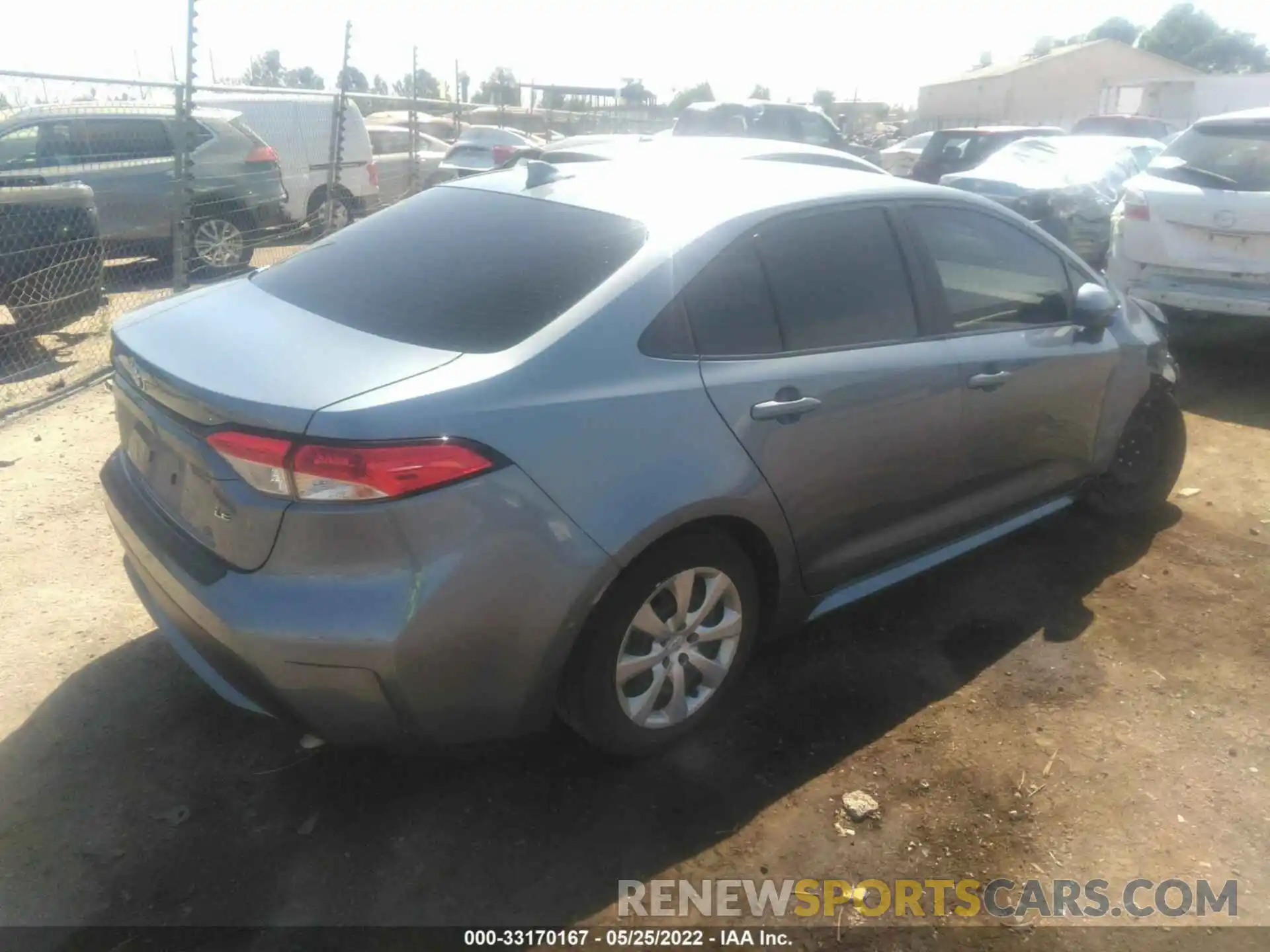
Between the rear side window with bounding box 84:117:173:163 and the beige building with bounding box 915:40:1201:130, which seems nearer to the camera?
the rear side window with bounding box 84:117:173:163

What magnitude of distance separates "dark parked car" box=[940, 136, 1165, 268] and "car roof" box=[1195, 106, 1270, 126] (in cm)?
139

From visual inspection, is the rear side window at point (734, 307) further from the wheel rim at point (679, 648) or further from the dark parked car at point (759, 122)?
the dark parked car at point (759, 122)

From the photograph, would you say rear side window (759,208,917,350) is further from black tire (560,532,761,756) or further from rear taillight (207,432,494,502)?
rear taillight (207,432,494,502)

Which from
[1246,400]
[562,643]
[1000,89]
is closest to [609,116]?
[1246,400]

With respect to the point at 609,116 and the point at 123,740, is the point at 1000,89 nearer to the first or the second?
the point at 609,116

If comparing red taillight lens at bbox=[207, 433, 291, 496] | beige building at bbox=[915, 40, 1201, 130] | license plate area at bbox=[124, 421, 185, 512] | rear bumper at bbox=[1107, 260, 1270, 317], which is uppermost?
beige building at bbox=[915, 40, 1201, 130]

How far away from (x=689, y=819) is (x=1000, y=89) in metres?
57.7

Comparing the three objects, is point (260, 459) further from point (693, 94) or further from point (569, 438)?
point (693, 94)

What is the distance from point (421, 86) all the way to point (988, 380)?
18.3 m

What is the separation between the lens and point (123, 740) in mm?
2920

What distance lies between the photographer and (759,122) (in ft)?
44.8

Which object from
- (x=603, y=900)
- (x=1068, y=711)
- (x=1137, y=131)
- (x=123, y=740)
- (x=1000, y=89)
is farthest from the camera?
(x=1000, y=89)

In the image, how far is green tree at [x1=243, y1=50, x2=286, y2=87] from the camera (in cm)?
2947

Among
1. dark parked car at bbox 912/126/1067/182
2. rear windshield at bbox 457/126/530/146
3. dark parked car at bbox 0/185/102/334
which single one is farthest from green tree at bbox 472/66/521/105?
dark parked car at bbox 0/185/102/334
